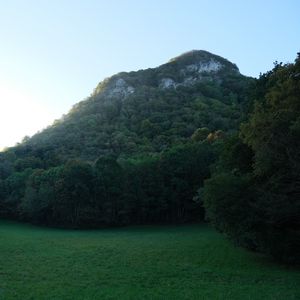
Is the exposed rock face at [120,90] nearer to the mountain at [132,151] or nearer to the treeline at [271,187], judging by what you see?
the mountain at [132,151]

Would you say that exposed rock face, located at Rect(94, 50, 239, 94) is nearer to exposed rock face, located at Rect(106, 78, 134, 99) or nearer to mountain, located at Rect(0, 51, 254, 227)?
exposed rock face, located at Rect(106, 78, 134, 99)

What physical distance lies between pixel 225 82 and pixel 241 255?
119 meters

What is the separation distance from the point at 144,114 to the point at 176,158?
1947 inches

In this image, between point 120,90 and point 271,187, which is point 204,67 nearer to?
point 120,90

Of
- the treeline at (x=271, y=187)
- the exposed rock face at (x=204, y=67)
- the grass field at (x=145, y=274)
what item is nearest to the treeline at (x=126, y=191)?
the grass field at (x=145, y=274)

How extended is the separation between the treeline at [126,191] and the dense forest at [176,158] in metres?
0.17

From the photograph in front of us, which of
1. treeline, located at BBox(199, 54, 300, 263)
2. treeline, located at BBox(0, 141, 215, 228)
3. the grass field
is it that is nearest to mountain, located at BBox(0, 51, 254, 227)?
treeline, located at BBox(0, 141, 215, 228)

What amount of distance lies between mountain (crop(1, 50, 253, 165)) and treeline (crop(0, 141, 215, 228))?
18.5m

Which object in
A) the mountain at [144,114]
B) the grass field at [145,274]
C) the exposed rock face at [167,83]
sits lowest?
the grass field at [145,274]

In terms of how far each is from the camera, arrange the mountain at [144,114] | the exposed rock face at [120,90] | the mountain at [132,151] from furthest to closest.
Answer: the exposed rock face at [120,90], the mountain at [144,114], the mountain at [132,151]

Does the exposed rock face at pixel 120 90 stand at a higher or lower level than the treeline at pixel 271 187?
higher

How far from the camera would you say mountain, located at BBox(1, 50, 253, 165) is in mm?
99125

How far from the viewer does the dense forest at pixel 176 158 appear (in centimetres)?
2517

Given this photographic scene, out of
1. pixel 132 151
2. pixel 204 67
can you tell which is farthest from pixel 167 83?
pixel 132 151
